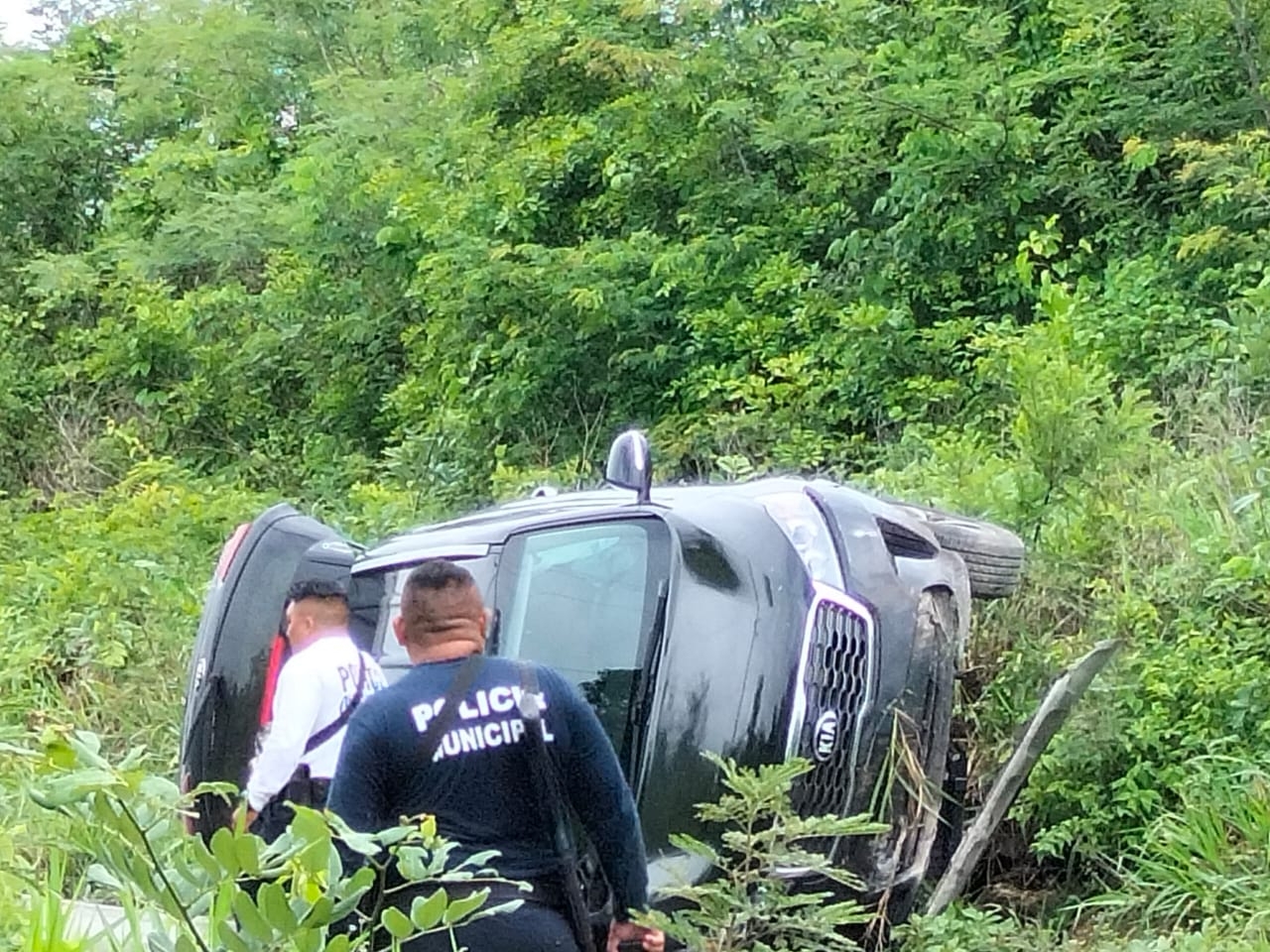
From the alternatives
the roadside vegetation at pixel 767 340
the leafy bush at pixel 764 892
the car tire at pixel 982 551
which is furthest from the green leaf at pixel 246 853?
the car tire at pixel 982 551

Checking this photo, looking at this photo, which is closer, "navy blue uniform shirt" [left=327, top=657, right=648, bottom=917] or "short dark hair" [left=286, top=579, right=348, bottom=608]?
"navy blue uniform shirt" [left=327, top=657, right=648, bottom=917]

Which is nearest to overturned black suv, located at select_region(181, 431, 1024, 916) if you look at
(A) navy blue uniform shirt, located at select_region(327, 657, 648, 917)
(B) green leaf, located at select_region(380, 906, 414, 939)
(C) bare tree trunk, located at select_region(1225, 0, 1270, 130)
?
(A) navy blue uniform shirt, located at select_region(327, 657, 648, 917)

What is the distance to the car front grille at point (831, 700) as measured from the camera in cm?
375

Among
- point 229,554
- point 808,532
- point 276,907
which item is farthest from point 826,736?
point 276,907

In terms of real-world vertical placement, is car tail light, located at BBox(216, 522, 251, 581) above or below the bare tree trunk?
below

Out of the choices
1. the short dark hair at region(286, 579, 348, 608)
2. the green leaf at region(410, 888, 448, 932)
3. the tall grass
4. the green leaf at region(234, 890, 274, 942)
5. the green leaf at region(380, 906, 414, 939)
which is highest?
the green leaf at region(234, 890, 274, 942)

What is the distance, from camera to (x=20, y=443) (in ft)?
45.0

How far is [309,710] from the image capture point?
13.2 ft

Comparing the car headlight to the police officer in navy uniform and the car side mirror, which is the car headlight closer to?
the car side mirror

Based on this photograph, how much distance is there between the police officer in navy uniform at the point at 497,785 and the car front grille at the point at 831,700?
2.94 ft

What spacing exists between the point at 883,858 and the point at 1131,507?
236 centimetres

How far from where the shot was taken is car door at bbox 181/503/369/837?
168 inches

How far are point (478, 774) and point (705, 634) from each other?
1104 mm

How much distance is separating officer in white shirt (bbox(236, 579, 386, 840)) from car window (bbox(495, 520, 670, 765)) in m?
0.43
